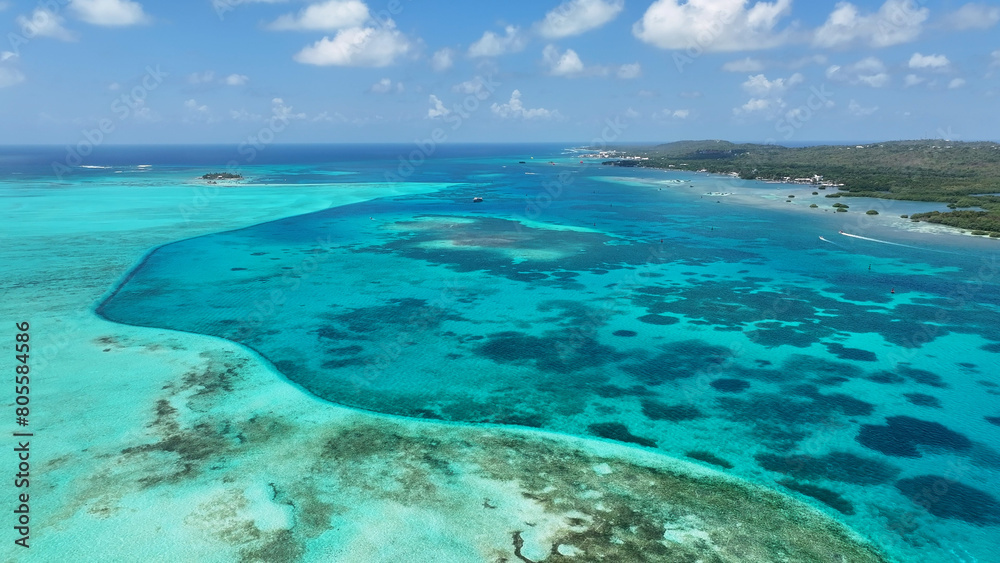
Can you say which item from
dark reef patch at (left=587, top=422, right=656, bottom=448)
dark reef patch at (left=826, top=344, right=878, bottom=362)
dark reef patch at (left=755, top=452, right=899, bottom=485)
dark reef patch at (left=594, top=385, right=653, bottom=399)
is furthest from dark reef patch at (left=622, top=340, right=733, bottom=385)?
dark reef patch at (left=755, top=452, right=899, bottom=485)

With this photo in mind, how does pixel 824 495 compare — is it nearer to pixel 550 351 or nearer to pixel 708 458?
pixel 708 458

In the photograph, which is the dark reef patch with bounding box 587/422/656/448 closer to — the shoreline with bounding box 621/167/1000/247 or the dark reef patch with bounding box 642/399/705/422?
the dark reef patch with bounding box 642/399/705/422

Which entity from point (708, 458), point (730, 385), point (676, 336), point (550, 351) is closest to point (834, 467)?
point (708, 458)

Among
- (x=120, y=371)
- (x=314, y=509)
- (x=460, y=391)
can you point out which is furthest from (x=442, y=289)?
(x=314, y=509)

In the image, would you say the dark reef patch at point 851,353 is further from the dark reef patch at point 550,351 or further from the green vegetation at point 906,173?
the green vegetation at point 906,173

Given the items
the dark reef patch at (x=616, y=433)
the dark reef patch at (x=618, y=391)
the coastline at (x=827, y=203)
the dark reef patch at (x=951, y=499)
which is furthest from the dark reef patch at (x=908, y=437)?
the coastline at (x=827, y=203)

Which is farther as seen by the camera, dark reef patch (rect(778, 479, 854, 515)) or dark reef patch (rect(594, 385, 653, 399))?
dark reef patch (rect(594, 385, 653, 399))
